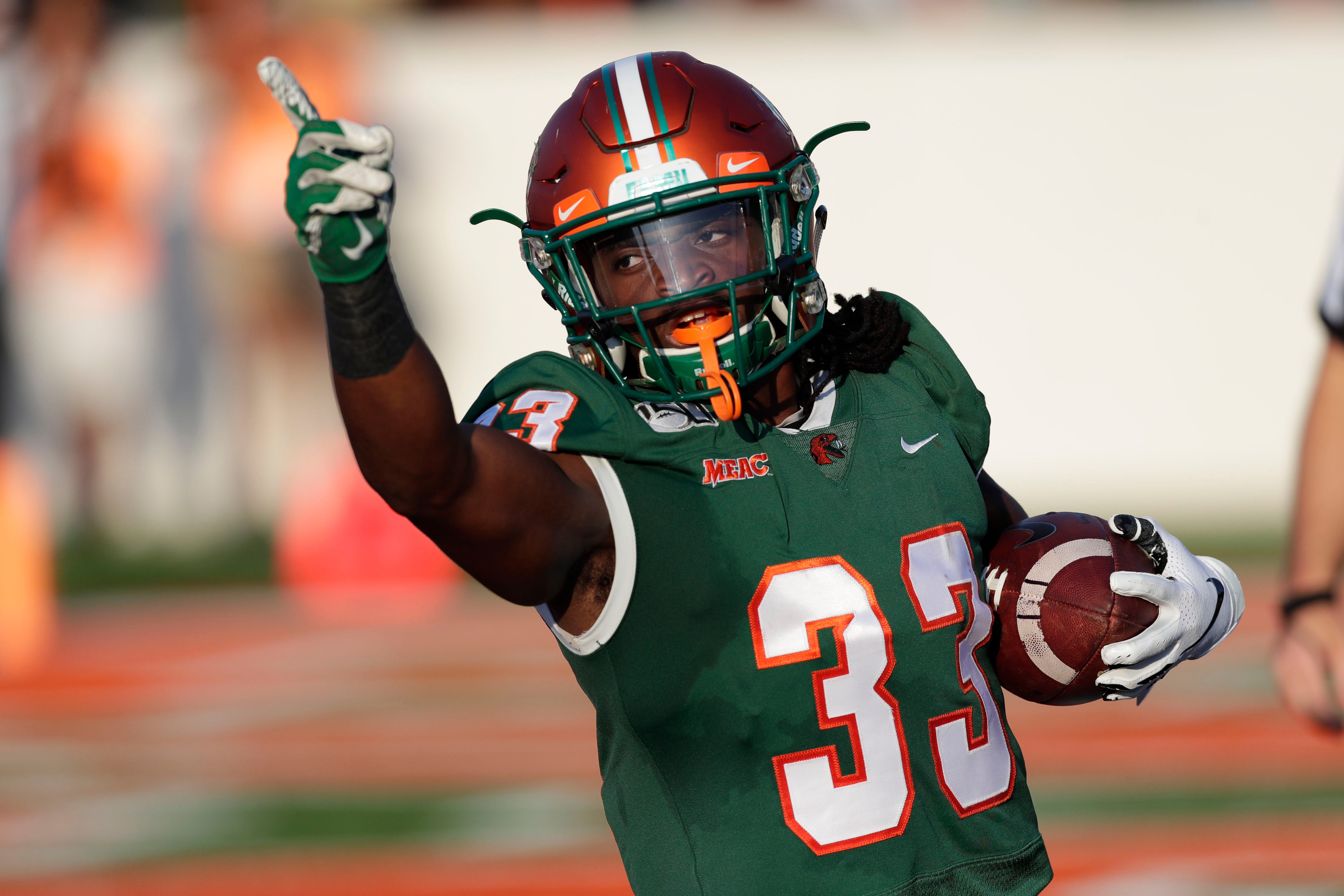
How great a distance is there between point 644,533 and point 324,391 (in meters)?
11.3

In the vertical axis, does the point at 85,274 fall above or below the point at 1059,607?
below

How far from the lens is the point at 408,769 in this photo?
6.46 meters

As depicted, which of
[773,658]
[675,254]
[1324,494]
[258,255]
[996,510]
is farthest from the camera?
[258,255]

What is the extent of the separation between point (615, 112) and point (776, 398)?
1.61 feet

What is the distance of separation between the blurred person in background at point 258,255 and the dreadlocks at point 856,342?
10.3 m

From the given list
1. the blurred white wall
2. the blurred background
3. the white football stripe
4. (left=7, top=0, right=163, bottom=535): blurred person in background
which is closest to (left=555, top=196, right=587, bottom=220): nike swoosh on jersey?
the white football stripe

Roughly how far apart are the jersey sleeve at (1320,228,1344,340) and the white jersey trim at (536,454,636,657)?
5.37ft

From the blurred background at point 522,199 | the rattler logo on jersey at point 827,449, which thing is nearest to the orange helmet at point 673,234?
the rattler logo on jersey at point 827,449

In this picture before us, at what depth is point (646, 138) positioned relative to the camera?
2418mm

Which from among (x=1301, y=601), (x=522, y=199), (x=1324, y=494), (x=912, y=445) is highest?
(x=912, y=445)

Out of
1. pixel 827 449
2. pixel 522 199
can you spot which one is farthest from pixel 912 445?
pixel 522 199

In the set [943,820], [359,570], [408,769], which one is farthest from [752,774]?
[359,570]

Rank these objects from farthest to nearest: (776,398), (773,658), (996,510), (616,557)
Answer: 1. (996,510)
2. (776,398)
3. (773,658)
4. (616,557)

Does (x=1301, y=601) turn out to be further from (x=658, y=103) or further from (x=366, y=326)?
(x=366, y=326)
